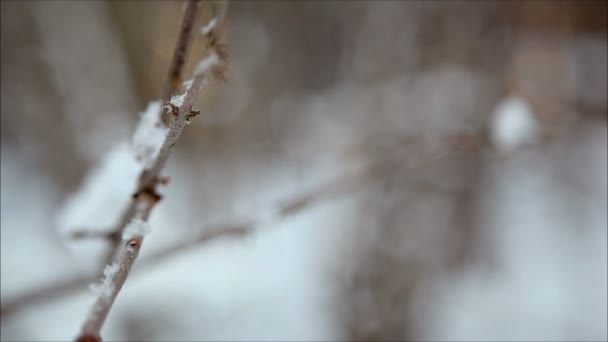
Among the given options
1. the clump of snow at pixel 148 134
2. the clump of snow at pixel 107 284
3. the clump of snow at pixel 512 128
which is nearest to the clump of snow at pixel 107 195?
the clump of snow at pixel 148 134

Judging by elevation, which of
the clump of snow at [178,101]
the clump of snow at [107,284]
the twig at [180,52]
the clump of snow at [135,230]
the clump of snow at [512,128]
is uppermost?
the clump of snow at [512,128]

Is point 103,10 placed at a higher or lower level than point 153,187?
higher

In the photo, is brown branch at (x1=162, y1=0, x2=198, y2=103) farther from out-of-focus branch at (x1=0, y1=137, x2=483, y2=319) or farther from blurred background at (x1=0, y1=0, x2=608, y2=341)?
blurred background at (x1=0, y1=0, x2=608, y2=341)

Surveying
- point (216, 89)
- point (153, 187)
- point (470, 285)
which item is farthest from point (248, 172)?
point (153, 187)

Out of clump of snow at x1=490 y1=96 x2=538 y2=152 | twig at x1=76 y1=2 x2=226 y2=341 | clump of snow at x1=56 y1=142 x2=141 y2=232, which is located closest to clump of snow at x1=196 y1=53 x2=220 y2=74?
twig at x1=76 y1=2 x2=226 y2=341

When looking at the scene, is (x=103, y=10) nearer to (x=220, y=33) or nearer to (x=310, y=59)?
(x=310, y=59)

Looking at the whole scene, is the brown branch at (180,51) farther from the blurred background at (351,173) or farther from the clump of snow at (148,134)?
the blurred background at (351,173)
